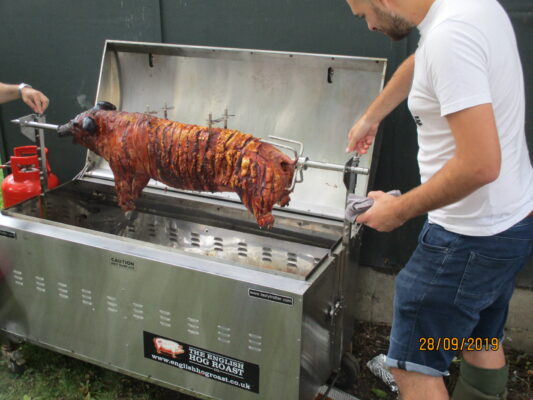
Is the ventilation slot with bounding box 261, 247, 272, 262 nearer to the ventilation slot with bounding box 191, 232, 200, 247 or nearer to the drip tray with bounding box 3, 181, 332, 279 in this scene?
the drip tray with bounding box 3, 181, 332, 279

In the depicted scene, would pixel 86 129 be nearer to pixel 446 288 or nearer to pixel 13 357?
pixel 13 357

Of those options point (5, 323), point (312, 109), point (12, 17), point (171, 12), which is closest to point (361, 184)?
point (312, 109)

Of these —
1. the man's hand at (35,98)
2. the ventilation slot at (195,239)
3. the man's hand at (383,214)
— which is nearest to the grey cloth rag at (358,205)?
the man's hand at (383,214)

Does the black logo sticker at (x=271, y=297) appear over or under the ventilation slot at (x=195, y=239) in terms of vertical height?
over

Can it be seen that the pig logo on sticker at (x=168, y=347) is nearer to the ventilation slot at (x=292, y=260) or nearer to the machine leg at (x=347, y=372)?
the ventilation slot at (x=292, y=260)

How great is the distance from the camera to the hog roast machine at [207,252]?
6.45 feet

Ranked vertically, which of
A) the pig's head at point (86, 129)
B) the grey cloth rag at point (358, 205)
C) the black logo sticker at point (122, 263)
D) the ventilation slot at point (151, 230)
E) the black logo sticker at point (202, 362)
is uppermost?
the pig's head at point (86, 129)

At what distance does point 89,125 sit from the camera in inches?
93.4

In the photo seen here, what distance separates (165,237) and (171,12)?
Result: 1282 millimetres

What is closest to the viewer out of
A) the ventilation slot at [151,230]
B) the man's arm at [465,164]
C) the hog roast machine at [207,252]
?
the man's arm at [465,164]

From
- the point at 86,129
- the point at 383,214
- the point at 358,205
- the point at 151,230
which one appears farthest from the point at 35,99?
the point at 383,214

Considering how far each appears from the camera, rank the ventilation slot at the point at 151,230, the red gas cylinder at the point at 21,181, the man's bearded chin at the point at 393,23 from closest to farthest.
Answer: the man's bearded chin at the point at 393,23 → the ventilation slot at the point at 151,230 → the red gas cylinder at the point at 21,181

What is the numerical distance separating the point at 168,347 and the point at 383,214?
1066 millimetres

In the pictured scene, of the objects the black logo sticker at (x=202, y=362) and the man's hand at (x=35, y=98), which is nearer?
the black logo sticker at (x=202, y=362)
